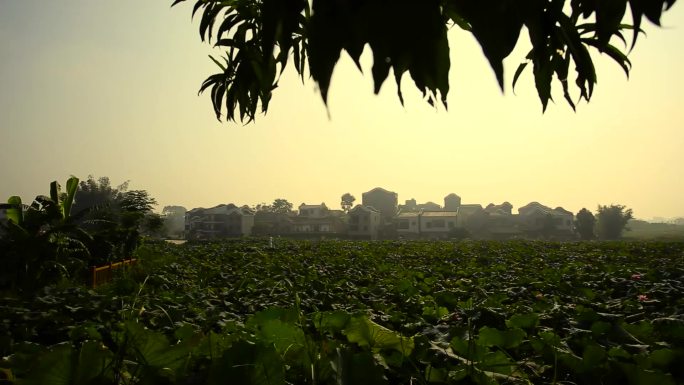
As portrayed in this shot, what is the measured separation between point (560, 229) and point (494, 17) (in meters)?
62.7

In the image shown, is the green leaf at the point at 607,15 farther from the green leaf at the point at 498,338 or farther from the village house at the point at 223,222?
the village house at the point at 223,222

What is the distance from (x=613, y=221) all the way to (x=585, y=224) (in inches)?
232

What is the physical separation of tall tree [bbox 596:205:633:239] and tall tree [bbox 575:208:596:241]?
4.59m

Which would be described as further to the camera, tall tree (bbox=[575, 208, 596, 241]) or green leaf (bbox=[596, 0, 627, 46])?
tall tree (bbox=[575, 208, 596, 241])

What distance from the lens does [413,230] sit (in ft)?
199

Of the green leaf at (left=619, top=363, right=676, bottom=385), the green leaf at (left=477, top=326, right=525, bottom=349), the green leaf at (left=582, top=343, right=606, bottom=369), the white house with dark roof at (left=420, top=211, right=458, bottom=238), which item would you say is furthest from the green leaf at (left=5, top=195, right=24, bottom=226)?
the white house with dark roof at (left=420, top=211, right=458, bottom=238)

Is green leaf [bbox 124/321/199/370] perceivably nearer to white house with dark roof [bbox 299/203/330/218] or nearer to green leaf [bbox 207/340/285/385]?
green leaf [bbox 207/340/285/385]

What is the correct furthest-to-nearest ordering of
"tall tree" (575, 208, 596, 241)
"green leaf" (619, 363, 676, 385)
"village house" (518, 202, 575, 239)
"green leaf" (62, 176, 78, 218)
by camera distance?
1. "village house" (518, 202, 575, 239)
2. "tall tree" (575, 208, 596, 241)
3. "green leaf" (62, 176, 78, 218)
4. "green leaf" (619, 363, 676, 385)

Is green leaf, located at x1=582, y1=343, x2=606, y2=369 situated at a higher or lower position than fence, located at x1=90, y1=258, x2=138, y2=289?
higher

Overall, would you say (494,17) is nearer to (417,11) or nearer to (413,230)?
(417,11)

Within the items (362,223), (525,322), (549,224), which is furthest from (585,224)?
(525,322)

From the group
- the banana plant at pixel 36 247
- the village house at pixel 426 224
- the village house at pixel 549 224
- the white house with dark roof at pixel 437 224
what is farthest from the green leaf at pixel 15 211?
the white house with dark roof at pixel 437 224

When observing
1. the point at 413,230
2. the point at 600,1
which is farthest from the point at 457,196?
the point at 600,1

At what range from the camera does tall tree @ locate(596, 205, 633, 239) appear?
2110 inches
